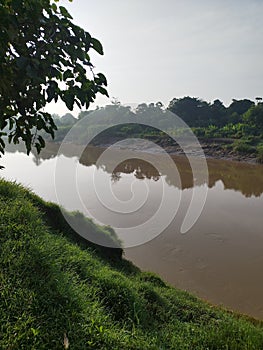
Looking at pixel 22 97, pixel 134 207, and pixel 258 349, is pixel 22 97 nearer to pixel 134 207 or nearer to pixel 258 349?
pixel 258 349

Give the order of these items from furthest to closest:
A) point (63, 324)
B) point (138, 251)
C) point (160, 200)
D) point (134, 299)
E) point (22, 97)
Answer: point (160, 200) < point (138, 251) < point (134, 299) < point (63, 324) < point (22, 97)

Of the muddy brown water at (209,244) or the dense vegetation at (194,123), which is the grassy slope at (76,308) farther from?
the dense vegetation at (194,123)

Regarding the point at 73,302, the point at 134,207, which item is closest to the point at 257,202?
the point at 134,207

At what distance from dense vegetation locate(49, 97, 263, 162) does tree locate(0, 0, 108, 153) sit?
20645 mm

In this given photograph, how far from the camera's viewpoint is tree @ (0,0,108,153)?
3.04 ft

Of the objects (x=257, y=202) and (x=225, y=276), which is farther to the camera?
(x=257, y=202)

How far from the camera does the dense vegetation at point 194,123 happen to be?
2338cm

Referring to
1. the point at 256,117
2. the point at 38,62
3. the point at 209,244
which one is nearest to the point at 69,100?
the point at 38,62

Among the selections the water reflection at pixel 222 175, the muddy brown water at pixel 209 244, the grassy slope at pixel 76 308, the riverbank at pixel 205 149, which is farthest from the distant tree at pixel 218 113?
the grassy slope at pixel 76 308

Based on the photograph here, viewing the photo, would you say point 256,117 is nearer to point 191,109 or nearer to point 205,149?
point 205,149

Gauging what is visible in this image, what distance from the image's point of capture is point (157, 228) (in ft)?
23.1

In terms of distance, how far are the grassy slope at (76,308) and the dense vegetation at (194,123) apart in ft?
63.3

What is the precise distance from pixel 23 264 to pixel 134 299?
981 mm

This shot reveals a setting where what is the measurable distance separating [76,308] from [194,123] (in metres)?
28.9
